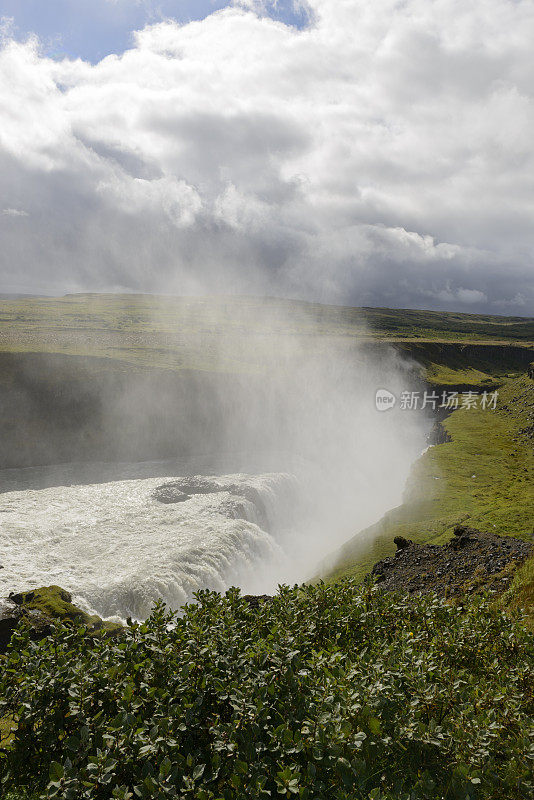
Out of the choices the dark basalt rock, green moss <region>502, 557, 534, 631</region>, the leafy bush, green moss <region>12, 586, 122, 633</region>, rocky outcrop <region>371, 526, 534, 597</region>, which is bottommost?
the dark basalt rock

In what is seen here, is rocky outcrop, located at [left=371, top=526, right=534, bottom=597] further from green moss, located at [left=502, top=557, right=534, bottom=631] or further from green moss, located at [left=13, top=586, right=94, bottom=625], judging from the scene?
green moss, located at [left=13, top=586, right=94, bottom=625]

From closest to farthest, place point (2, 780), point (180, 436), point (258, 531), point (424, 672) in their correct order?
point (2, 780) < point (424, 672) < point (258, 531) < point (180, 436)

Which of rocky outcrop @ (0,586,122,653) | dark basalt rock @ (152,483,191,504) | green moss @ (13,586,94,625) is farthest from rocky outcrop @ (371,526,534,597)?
dark basalt rock @ (152,483,191,504)

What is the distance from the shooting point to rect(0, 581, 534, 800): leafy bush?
5555mm

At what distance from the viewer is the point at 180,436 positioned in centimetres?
8894

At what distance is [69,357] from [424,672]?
103218 mm

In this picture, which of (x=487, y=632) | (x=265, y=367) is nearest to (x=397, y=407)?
(x=265, y=367)

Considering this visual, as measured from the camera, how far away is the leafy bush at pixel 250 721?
5555 mm

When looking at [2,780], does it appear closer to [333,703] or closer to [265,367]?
[333,703]

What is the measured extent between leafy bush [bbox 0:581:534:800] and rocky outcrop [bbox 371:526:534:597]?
2004 cm

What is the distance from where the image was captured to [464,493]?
55.3 m

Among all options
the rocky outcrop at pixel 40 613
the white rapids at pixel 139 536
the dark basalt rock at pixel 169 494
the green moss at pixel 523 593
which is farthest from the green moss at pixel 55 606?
the dark basalt rock at pixel 169 494

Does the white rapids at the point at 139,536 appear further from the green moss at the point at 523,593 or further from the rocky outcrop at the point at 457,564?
the green moss at the point at 523,593

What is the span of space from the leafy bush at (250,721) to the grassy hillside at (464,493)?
3064 cm
